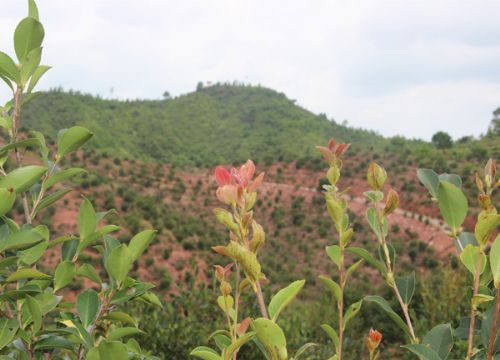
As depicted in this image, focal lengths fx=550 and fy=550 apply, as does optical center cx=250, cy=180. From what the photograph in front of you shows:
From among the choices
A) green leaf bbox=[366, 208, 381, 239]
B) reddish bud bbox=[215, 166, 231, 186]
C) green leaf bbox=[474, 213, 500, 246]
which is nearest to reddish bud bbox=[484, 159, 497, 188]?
green leaf bbox=[474, 213, 500, 246]

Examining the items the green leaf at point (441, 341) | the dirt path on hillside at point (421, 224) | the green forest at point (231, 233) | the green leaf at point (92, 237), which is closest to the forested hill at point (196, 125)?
the green forest at point (231, 233)

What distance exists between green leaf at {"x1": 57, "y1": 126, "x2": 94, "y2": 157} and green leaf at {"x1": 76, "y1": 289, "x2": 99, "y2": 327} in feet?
1.15

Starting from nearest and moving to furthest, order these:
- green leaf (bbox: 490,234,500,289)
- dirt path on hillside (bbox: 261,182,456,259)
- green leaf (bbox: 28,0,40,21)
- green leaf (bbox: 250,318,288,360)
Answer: green leaf (bbox: 250,318,288,360) → green leaf (bbox: 490,234,500,289) → green leaf (bbox: 28,0,40,21) → dirt path on hillside (bbox: 261,182,456,259)

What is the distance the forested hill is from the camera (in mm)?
40406

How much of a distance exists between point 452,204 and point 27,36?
0.99 m

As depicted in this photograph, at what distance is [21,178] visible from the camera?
3.73 feet

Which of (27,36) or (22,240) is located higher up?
(27,36)

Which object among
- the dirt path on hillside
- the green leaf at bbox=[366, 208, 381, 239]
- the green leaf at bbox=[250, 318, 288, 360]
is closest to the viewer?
the green leaf at bbox=[250, 318, 288, 360]

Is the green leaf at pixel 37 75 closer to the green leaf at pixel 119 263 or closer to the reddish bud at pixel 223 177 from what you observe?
the green leaf at pixel 119 263

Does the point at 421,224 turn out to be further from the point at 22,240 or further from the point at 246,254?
the point at 246,254

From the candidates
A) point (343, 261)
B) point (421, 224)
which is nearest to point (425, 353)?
point (343, 261)

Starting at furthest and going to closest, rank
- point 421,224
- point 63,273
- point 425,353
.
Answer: point 421,224, point 63,273, point 425,353

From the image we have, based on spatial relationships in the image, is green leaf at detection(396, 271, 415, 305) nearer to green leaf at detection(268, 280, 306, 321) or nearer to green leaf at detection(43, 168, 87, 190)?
green leaf at detection(268, 280, 306, 321)

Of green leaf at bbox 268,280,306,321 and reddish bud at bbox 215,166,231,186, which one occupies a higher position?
reddish bud at bbox 215,166,231,186
